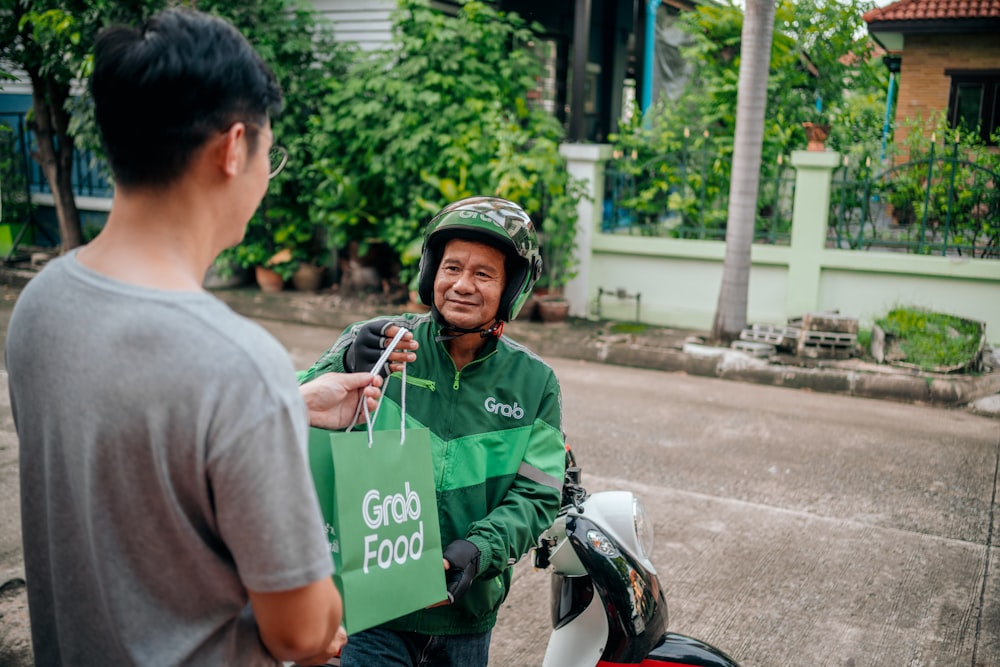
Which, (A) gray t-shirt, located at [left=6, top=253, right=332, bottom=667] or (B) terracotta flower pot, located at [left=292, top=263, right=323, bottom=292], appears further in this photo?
(B) terracotta flower pot, located at [left=292, top=263, right=323, bottom=292]

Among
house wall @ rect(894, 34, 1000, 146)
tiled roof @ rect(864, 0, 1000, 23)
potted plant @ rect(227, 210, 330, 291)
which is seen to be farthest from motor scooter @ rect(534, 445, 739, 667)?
house wall @ rect(894, 34, 1000, 146)

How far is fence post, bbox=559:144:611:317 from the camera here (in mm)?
9820

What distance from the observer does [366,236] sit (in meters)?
10.4

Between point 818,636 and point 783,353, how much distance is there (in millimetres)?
4811

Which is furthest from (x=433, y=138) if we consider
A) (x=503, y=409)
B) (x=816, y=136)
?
(x=503, y=409)

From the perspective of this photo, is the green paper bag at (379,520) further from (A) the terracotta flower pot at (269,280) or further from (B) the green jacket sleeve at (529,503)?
(A) the terracotta flower pot at (269,280)

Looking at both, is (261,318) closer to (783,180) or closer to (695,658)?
(783,180)

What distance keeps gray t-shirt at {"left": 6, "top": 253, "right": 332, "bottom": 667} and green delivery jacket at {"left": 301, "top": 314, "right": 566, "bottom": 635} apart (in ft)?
2.80

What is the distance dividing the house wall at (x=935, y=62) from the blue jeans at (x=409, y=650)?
56.8 feet

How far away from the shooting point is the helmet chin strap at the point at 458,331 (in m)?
2.29

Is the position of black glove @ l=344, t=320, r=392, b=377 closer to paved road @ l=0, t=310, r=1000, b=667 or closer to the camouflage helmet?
the camouflage helmet

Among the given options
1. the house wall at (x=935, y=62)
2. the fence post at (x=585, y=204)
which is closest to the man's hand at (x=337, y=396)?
the fence post at (x=585, y=204)

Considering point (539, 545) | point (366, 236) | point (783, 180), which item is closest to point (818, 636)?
point (539, 545)

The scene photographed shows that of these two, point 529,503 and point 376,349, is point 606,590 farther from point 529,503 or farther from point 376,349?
point 376,349
